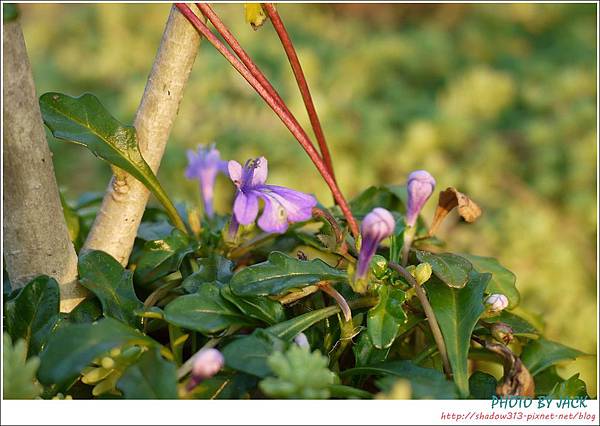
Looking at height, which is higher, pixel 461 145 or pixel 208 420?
pixel 208 420

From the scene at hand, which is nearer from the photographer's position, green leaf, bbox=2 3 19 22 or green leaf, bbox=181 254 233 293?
green leaf, bbox=2 3 19 22

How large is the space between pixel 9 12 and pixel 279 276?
0.35 metres

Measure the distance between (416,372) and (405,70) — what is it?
3.20 m

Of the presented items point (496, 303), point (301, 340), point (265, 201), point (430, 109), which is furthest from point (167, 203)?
point (430, 109)

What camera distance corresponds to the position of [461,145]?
301 centimetres

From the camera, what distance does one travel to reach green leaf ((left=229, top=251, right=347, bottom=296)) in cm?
75

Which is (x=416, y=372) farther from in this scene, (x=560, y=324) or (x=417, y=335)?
(x=560, y=324)

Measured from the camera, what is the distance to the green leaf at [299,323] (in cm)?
73

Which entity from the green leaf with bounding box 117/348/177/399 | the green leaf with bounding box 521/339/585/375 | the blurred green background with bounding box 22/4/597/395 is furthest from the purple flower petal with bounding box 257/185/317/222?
the blurred green background with bounding box 22/4/597/395

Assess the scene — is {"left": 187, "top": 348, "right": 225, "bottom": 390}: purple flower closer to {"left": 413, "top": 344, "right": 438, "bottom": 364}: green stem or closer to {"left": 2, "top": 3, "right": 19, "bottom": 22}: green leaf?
{"left": 413, "top": 344, "right": 438, "bottom": 364}: green stem

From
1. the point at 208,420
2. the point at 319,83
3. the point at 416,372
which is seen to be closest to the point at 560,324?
the point at 319,83

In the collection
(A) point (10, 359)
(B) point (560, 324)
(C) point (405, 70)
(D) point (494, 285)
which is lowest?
(B) point (560, 324)

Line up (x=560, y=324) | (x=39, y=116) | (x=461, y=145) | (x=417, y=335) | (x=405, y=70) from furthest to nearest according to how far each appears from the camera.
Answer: (x=405, y=70), (x=461, y=145), (x=560, y=324), (x=417, y=335), (x=39, y=116)

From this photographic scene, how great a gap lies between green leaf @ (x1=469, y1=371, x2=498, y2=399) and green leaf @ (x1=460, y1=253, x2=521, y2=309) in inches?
5.4
